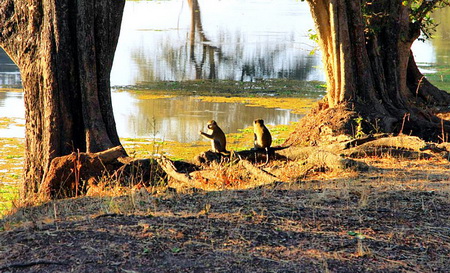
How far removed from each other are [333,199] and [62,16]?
5104mm

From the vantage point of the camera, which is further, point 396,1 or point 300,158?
point 396,1

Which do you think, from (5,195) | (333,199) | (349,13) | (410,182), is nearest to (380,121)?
(349,13)

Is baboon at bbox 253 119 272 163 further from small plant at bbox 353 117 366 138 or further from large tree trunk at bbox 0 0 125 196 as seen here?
large tree trunk at bbox 0 0 125 196

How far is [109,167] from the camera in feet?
28.7

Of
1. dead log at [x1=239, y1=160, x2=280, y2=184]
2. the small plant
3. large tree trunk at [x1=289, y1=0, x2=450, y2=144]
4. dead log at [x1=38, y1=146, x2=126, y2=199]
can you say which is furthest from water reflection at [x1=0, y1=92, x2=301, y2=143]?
dead log at [x1=239, y1=160, x2=280, y2=184]

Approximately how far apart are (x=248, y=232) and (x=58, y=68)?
5.07 meters

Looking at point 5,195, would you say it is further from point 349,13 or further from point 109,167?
point 349,13

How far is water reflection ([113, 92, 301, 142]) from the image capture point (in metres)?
16.7

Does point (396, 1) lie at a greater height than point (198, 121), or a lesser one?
greater

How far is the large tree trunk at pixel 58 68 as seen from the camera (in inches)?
362

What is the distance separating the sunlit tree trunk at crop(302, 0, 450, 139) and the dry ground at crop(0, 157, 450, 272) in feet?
16.5

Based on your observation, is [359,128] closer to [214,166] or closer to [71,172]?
[214,166]

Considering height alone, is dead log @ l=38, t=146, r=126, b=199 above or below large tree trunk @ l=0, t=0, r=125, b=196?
below

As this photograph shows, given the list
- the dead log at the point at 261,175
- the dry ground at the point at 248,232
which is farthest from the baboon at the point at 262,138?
the dry ground at the point at 248,232
